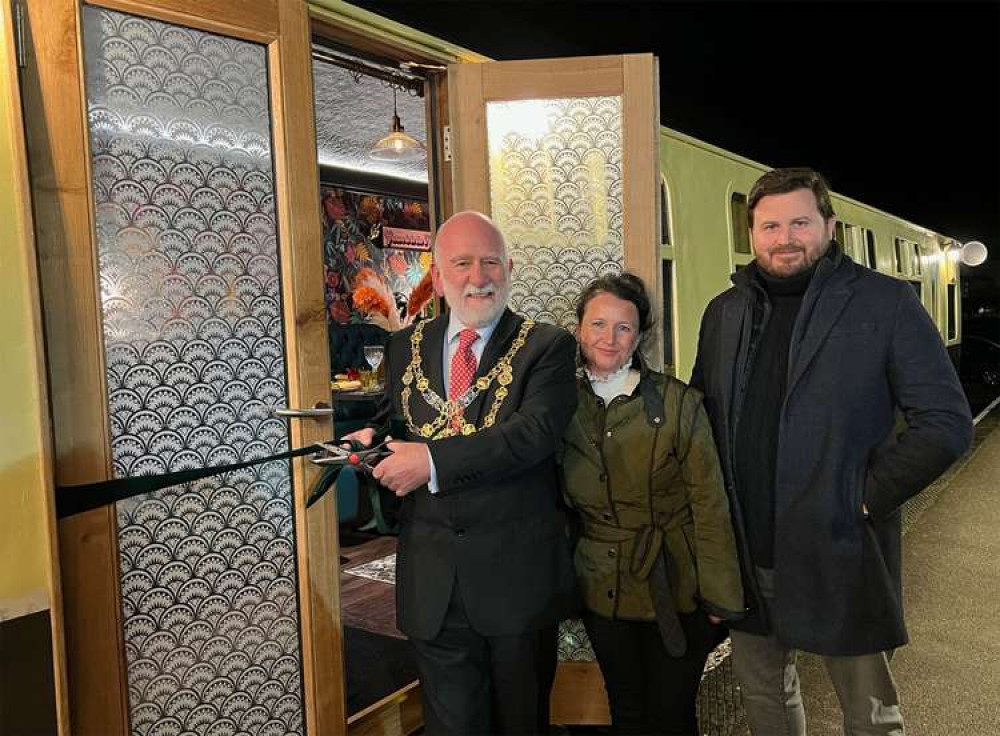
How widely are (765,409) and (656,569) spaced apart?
54 centimetres

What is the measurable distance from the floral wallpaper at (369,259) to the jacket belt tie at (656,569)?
6.47 meters

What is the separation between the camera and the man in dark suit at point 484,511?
6.23ft

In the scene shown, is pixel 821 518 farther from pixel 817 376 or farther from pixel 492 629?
pixel 492 629

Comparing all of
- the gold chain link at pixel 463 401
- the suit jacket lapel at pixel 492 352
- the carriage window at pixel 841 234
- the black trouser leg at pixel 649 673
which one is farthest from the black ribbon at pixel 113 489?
the carriage window at pixel 841 234

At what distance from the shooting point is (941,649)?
3410 millimetres

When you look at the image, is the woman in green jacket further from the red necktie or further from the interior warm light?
the interior warm light

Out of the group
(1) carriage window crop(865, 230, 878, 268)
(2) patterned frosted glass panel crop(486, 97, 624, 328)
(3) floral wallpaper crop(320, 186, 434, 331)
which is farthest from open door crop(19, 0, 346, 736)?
(1) carriage window crop(865, 230, 878, 268)

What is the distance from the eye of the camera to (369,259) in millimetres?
9430

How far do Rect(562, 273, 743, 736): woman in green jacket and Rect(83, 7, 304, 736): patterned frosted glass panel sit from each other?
1029 mm

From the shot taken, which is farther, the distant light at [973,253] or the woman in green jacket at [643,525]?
the distant light at [973,253]

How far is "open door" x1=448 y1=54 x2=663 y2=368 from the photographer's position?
2994 millimetres

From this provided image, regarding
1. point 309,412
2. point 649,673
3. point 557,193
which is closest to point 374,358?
point 557,193

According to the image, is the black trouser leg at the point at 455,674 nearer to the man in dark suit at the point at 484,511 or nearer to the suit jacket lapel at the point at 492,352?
the man in dark suit at the point at 484,511

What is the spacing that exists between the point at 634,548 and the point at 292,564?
114 cm
